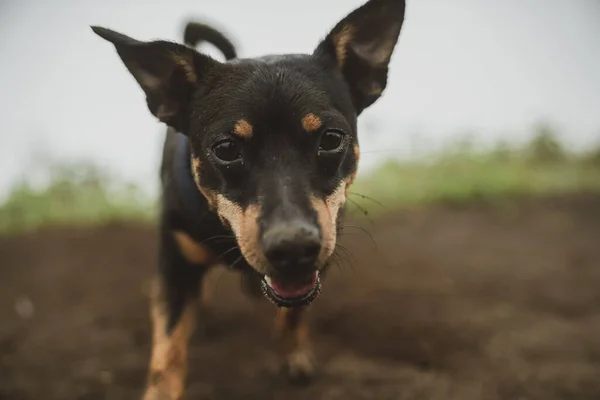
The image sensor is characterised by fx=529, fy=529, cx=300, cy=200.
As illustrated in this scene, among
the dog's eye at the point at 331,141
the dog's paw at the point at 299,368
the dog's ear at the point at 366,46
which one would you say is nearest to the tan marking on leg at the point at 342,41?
the dog's ear at the point at 366,46

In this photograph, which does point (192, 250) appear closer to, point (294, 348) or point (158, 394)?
point (158, 394)

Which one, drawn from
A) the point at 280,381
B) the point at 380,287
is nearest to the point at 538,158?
the point at 380,287

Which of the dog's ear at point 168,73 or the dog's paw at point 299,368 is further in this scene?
the dog's paw at point 299,368

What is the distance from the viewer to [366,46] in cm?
269

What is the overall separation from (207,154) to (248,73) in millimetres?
436

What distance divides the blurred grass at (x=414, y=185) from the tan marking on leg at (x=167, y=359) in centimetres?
383

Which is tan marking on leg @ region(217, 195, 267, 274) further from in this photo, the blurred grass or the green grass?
the green grass

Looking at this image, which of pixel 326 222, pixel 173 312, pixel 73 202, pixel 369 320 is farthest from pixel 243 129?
pixel 73 202

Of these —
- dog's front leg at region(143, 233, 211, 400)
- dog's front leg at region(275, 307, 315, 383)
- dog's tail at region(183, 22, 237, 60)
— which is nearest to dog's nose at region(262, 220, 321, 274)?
dog's front leg at region(143, 233, 211, 400)

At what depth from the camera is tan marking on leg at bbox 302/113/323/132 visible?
224 centimetres

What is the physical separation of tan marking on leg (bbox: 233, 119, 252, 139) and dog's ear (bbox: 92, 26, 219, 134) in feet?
1.56

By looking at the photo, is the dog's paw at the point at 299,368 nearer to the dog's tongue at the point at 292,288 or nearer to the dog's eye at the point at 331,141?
the dog's tongue at the point at 292,288

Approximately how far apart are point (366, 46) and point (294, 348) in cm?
192

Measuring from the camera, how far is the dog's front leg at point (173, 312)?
274 cm
